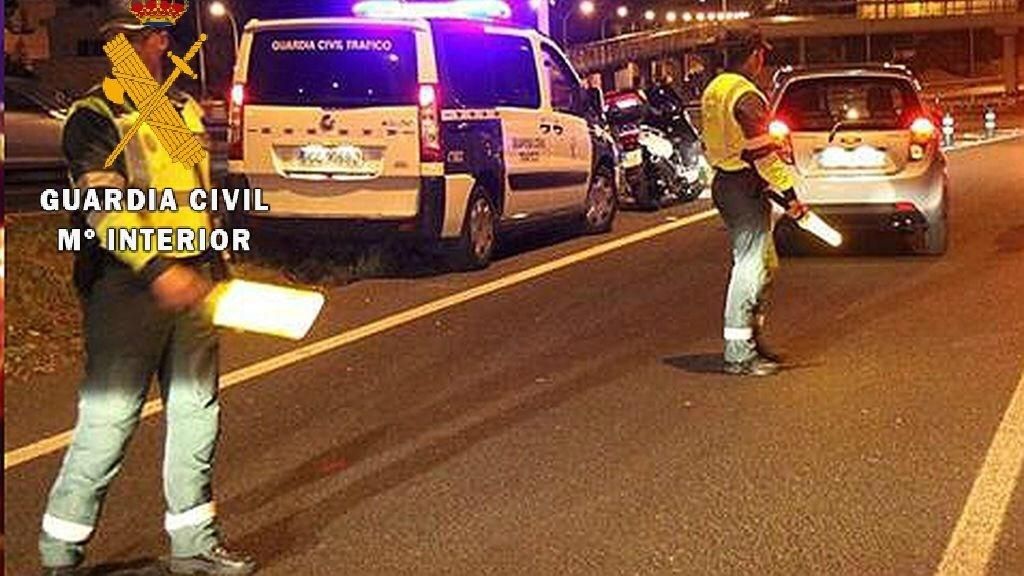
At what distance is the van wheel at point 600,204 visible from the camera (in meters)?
14.3

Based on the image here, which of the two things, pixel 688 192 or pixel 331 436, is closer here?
pixel 331 436

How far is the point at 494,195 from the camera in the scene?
475 inches

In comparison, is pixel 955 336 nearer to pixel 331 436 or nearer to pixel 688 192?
pixel 331 436

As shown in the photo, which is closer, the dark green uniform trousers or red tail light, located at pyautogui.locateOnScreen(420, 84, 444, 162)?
the dark green uniform trousers

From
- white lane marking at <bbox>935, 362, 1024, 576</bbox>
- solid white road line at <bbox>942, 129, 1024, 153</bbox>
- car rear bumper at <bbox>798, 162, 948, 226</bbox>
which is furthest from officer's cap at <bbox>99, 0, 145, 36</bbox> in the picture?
solid white road line at <bbox>942, 129, 1024, 153</bbox>

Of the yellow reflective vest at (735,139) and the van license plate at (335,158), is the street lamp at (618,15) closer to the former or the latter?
the van license plate at (335,158)

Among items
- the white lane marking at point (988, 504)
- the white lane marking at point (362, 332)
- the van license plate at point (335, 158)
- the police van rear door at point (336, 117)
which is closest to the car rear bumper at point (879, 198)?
the white lane marking at point (362, 332)

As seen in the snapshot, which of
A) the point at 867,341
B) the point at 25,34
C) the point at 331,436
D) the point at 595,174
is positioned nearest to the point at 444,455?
the point at 331,436

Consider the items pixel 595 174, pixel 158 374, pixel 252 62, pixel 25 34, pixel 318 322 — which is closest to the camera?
pixel 158 374

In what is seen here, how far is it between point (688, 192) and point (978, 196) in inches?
135

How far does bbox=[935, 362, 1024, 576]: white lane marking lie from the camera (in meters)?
4.71

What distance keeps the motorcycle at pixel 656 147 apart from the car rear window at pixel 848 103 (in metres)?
4.07

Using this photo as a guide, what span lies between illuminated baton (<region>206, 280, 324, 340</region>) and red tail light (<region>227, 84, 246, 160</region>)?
6.76 metres

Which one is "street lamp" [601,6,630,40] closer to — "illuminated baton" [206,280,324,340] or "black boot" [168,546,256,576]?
"illuminated baton" [206,280,324,340]
